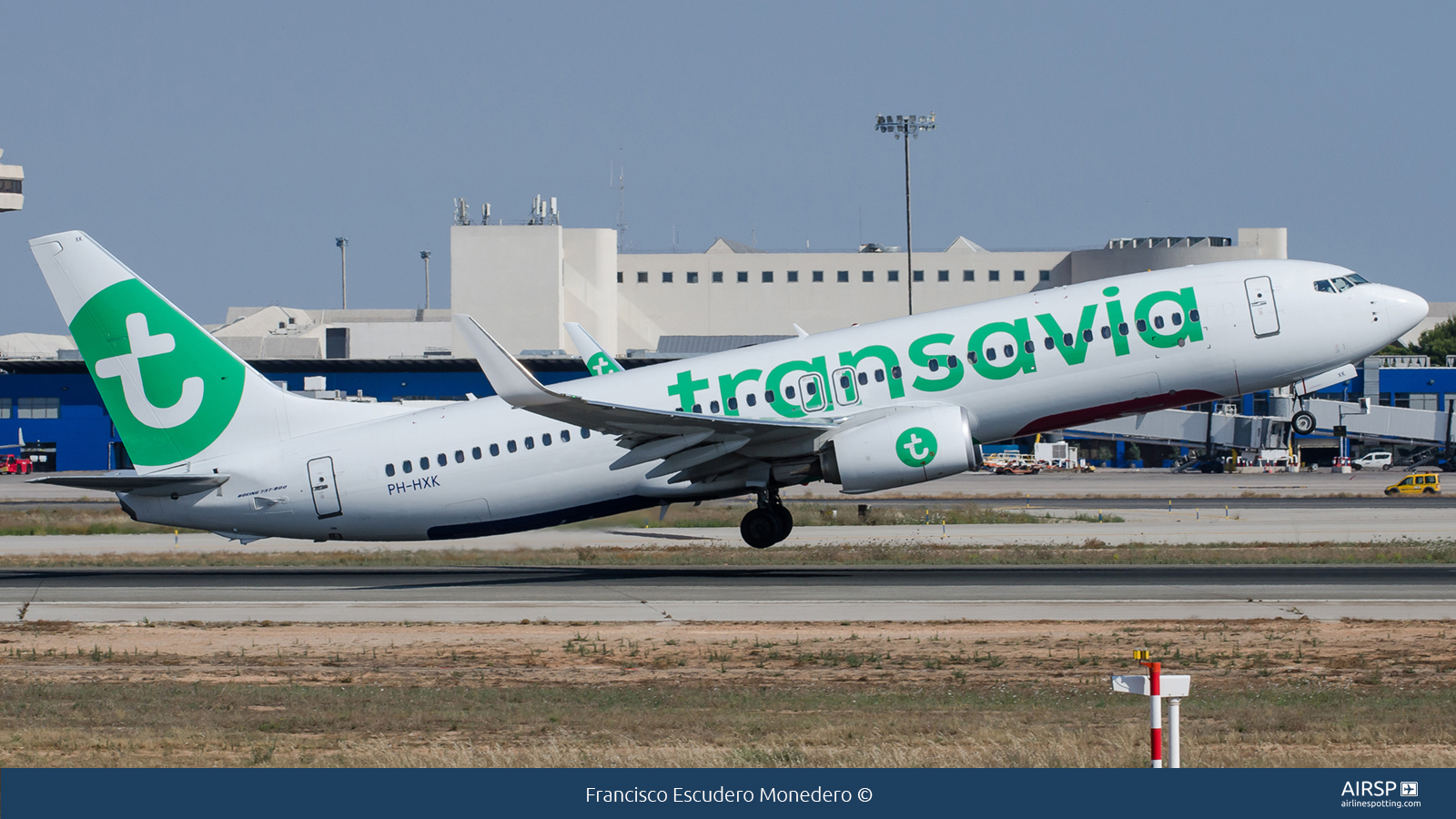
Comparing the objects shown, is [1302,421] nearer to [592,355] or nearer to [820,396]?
[820,396]

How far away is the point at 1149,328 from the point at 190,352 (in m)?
22.6

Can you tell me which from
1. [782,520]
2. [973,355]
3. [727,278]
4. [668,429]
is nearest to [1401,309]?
[973,355]

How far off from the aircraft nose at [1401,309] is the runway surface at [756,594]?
582cm

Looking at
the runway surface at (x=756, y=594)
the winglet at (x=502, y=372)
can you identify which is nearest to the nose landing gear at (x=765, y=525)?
Answer: the runway surface at (x=756, y=594)

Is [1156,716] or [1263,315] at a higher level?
[1263,315]

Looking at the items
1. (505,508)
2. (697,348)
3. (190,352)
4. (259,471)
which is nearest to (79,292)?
(190,352)

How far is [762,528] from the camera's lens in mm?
35469

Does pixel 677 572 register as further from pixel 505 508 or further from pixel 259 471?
pixel 259 471

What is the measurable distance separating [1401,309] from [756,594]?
16.2 m

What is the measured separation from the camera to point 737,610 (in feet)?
93.3

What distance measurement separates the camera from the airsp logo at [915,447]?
31.5m

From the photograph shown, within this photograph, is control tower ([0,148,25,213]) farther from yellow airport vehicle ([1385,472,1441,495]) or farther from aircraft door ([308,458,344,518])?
yellow airport vehicle ([1385,472,1441,495])

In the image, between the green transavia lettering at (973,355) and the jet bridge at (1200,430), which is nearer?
the green transavia lettering at (973,355)

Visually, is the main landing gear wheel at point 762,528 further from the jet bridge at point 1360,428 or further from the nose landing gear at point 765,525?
the jet bridge at point 1360,428
